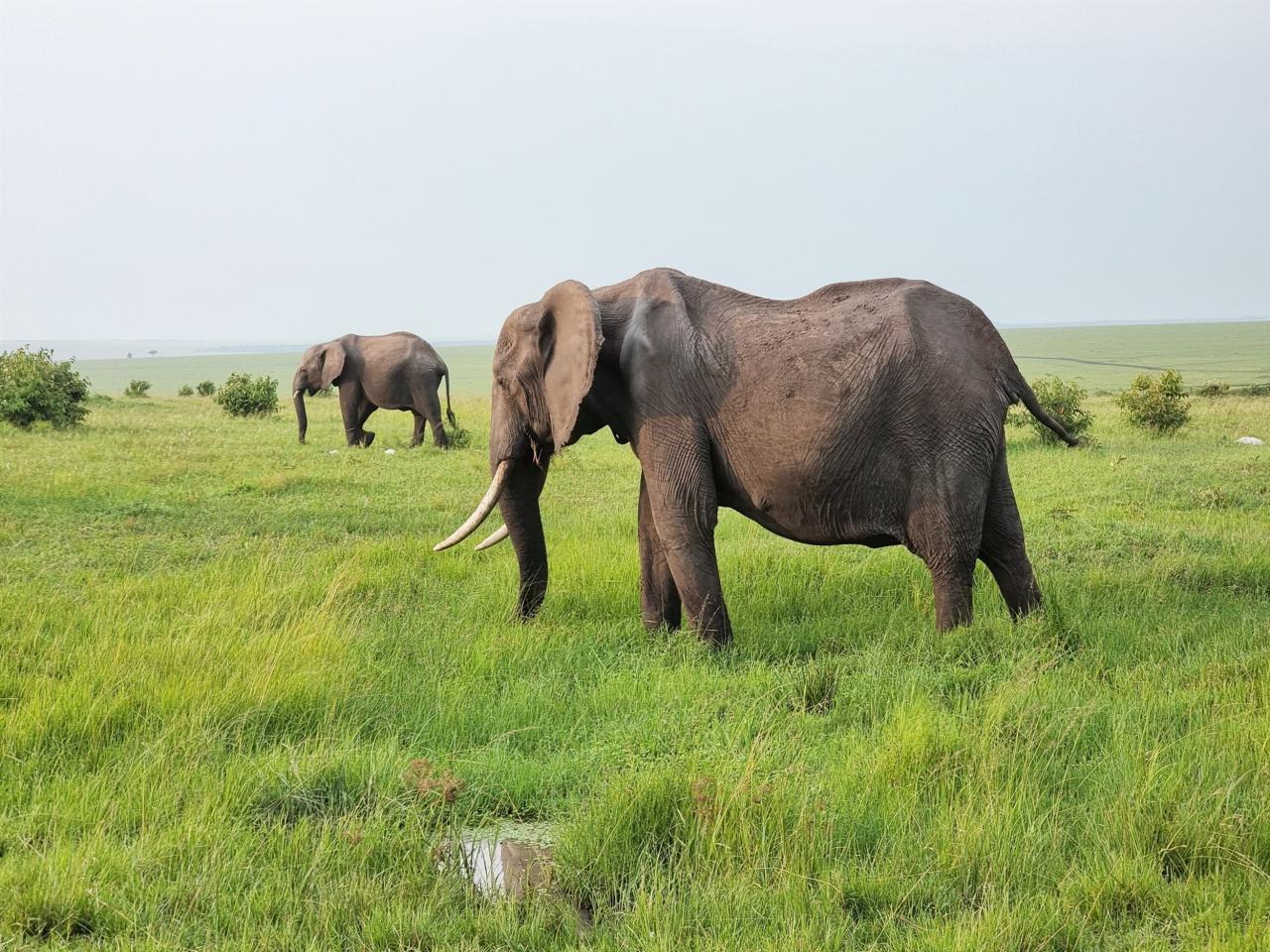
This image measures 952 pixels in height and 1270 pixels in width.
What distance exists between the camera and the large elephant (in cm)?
647

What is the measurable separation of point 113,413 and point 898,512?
2284cm

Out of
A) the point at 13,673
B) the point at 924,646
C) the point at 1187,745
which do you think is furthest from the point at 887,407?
the point at 13,673

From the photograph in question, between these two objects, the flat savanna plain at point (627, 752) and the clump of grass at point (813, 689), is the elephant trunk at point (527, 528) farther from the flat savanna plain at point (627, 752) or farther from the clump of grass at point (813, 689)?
the clump of grass at point (813, 689)

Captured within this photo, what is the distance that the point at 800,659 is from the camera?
6879 mm

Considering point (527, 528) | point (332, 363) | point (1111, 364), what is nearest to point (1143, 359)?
point (1111, 364)

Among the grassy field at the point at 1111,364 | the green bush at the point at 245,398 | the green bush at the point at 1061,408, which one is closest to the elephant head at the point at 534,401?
the green bush at the point at 1061,408

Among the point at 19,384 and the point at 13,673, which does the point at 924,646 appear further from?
the point at 19,384

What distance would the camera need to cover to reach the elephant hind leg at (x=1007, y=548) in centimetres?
707

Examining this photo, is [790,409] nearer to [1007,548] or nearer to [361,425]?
[1007,548]

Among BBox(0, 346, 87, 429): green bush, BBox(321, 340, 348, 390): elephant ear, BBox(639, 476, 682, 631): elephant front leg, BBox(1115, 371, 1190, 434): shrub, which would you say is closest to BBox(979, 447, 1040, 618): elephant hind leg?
BBox(639, 476, 682, 631): elephant front leg

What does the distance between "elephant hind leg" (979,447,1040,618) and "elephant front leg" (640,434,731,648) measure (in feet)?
5.61

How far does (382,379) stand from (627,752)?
16930mm

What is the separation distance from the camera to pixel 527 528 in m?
7.55

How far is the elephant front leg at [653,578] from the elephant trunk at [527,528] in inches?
26.2
